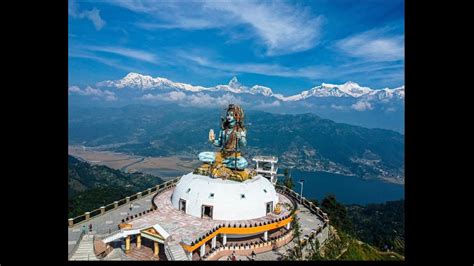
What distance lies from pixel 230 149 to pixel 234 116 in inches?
125

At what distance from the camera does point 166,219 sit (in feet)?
82.8

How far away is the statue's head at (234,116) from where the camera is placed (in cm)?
3002

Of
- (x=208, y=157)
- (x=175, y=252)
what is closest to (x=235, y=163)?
(x=208, y=157)

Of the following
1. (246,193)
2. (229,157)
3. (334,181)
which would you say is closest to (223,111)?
(229,157)

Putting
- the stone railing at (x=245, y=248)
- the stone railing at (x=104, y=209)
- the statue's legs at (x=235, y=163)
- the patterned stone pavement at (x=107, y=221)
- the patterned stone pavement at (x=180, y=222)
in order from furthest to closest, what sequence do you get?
the statue's legs at (x=235, y=163)
the stone railing at (x=104, y=209)
the patterned stone pavement at (x=107, y=221)
the stone railing at (x=245, y=248)
the patterned stone pavement at (x=180, y=222)

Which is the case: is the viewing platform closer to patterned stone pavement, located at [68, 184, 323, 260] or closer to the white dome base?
patterned stone pavement, located at [68, 184, 323, 260]

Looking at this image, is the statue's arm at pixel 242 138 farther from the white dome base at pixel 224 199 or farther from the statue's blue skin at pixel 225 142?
the white dome base at pixel 224 199

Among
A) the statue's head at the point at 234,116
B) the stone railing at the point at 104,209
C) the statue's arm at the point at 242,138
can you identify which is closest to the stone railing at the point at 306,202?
the statue's arm at the point at 242,138

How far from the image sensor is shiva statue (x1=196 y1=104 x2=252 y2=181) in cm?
2914

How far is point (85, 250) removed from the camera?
20438 mm

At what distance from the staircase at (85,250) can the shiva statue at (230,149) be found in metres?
11.0

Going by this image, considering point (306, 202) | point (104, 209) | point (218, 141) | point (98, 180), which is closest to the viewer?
point (104, 209)

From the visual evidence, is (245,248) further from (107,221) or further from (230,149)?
(107,221)
